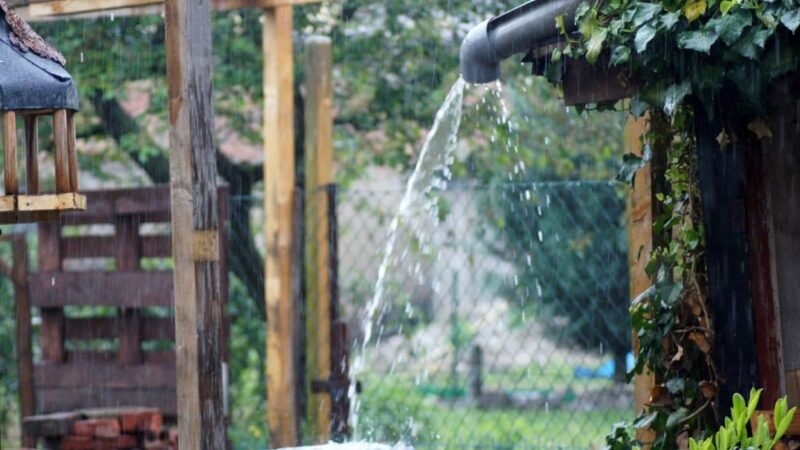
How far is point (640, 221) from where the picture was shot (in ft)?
13.5

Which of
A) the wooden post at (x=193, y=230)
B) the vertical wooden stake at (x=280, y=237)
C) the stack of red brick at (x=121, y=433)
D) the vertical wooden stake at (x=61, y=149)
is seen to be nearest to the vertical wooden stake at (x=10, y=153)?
the vertical wooden stake at (x=61, y=149)

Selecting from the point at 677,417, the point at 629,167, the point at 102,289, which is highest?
the point at 629,167

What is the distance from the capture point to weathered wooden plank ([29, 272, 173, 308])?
6383 millimetres

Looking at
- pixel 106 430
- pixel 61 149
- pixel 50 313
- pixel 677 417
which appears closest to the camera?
pixel 61 149

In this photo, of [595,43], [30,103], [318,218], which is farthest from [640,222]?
[318,218]

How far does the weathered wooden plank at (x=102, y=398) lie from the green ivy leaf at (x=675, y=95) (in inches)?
148

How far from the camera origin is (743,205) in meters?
3.20

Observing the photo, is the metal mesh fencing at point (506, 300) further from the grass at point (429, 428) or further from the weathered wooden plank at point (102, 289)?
the weathered wooden plank at point (102, 289)

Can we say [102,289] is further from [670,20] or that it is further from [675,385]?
[670,20]

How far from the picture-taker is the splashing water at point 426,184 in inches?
265

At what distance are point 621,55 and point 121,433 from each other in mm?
3890

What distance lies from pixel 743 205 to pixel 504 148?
536 cm

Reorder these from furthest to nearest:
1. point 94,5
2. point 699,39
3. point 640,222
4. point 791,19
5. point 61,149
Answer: point 94,5
point 640,222
point 61,149
point 699,39
point 791,19

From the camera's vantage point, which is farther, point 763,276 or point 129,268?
point 129,268
